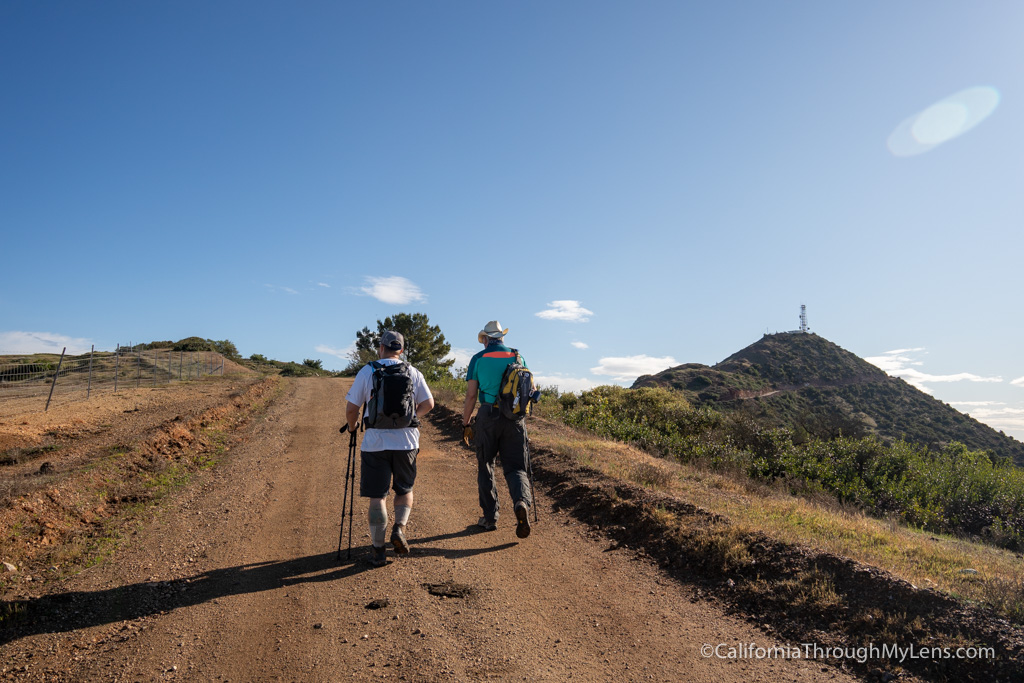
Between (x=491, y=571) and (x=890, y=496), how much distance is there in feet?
39.9

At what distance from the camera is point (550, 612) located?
14.4ft

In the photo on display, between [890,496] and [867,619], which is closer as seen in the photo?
[867,619]

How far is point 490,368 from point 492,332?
0.49 m

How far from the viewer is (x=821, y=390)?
2493 inches

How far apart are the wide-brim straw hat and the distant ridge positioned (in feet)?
131

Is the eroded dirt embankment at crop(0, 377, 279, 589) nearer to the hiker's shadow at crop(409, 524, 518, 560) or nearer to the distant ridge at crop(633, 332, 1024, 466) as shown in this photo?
the hiker's shadow at crop(409, 524, 518, 560)

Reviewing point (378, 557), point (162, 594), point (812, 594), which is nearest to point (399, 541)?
point (378, 557)

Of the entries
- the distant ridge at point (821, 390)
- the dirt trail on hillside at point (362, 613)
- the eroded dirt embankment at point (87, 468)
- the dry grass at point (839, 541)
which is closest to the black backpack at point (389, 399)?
the dirt trail on hillside at point (362, 613)

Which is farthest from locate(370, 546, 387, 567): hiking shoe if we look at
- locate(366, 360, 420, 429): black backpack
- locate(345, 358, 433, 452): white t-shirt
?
locate(366, 360, 420, 429): black backpack

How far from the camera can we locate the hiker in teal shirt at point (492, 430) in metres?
6.34

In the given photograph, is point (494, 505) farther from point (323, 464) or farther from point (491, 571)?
point (323, 464)

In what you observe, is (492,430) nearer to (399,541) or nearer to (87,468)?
(399,541)

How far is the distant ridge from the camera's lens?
47531mm

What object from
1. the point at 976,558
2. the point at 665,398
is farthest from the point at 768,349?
the point at 976,558
